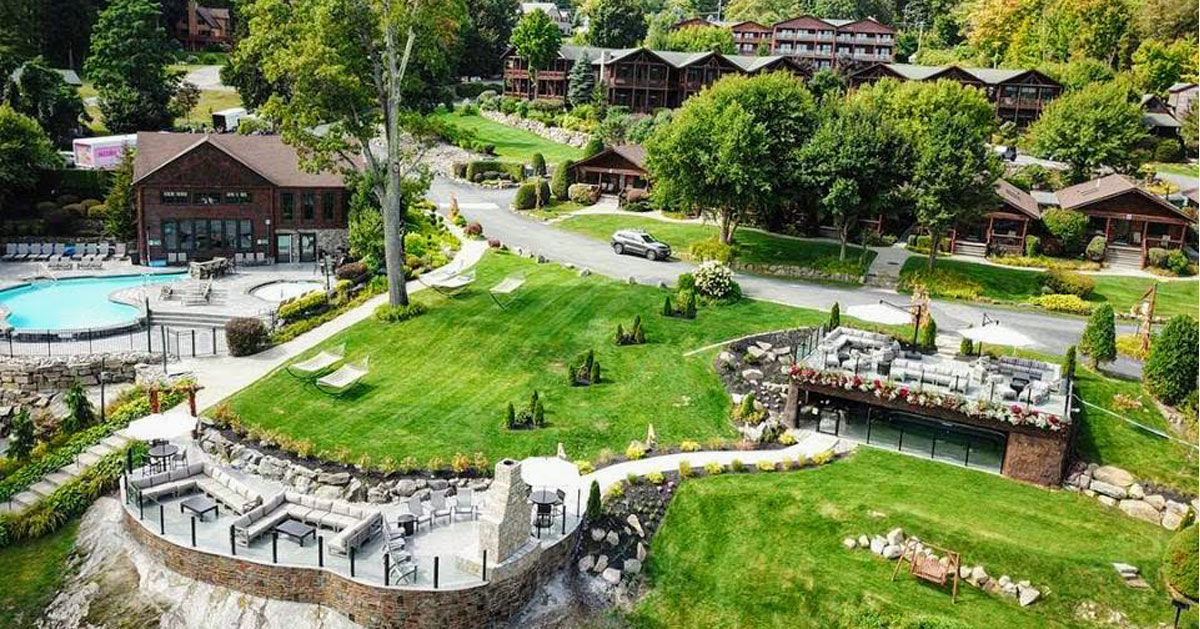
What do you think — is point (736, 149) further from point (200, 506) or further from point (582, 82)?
point (582, 82)

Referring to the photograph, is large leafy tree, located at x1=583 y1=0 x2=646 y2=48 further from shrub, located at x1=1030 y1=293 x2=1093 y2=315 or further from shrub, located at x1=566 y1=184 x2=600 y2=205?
shrub, located at x1=1030 y1=293 x2=1093 y2=315

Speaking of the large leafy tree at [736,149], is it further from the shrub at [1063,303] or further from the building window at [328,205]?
the building window at [328,205]

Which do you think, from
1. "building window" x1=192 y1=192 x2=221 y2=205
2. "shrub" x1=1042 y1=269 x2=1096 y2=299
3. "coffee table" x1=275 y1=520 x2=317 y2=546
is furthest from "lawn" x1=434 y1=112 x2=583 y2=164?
"coffee table" x1=275 y1=520 x2=317 y2=546

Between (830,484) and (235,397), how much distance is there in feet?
60.1

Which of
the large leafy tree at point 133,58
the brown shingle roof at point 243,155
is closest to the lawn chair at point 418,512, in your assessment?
the brown shingle roof at point 243,155

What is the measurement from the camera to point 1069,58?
315 feet

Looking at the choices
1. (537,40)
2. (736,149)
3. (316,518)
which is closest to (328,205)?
(736,149)

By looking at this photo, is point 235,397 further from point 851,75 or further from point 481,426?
point 851,75

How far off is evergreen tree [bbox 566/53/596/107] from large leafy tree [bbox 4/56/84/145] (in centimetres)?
4075

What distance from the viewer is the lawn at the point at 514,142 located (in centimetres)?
7569

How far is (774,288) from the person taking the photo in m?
41.3

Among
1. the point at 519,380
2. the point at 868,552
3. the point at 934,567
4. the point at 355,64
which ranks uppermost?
the point at 355,64

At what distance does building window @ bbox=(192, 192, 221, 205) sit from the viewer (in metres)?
45.8

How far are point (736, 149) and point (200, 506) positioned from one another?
28.8 meters
